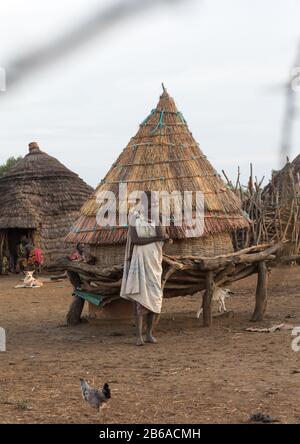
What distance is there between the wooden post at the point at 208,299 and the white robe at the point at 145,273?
2.95 feet

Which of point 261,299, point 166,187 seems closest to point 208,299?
point 261,299

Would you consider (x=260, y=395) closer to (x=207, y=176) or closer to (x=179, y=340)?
(x=179, y=340)

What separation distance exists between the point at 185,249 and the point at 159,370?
259cm

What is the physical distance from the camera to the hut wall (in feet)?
28.3

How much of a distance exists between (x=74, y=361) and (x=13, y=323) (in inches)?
128

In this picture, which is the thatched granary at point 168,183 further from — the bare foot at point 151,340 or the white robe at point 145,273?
the bare foot at point 151,340

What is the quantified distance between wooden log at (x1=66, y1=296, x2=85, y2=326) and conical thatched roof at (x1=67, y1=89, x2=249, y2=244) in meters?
0.86

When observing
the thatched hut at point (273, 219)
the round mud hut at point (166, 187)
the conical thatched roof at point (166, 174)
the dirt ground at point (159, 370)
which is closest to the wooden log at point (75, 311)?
the dirt ground at point (159, 370)

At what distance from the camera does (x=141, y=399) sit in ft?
17.1

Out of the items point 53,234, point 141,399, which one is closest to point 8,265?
point 53,234

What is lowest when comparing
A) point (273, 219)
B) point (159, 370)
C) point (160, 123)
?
point (159, 370)

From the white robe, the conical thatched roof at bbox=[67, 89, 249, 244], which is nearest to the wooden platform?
the white robe

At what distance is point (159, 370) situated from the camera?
6250mm

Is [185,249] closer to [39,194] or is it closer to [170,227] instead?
[170,227]
